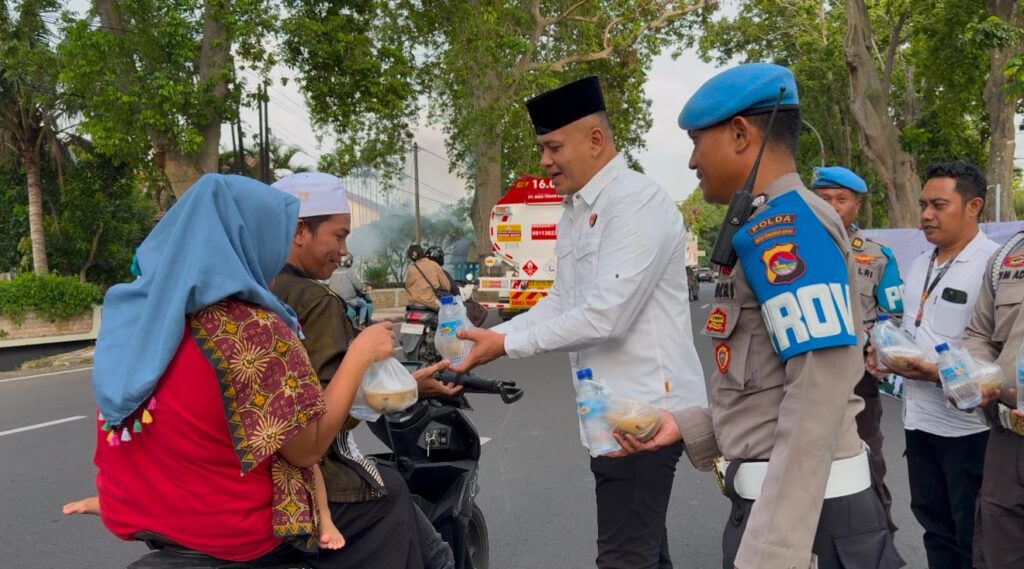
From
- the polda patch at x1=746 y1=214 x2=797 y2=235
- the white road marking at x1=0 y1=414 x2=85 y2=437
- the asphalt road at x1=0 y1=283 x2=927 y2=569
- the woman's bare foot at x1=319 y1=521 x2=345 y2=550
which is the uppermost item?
the polda patch at x1=746 y1=214 x2=797 y2=235

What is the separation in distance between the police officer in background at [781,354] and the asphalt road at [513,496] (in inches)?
96.8

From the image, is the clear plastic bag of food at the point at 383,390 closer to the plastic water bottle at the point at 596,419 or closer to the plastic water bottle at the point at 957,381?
the plastic water bottle at the point at 596,419

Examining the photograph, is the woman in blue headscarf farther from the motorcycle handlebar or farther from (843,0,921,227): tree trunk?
(843,0,921,227): tree trunk

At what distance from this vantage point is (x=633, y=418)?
188cm

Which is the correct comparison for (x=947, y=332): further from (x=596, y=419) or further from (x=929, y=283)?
(x=596, y=419)

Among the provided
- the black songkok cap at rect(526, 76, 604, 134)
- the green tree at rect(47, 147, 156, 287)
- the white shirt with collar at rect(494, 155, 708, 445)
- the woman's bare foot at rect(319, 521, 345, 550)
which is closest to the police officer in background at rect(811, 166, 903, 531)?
the white shirt with collar at rect(494, 155, 708, 445)

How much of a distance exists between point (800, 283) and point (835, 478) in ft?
1.37

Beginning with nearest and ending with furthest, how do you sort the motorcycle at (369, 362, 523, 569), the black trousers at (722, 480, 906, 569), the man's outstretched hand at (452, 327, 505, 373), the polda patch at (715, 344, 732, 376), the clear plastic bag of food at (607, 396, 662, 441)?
the black trousers at (722, 480, 906, 569) < the polda patch at (715, 344, 732, 376) < the clear plastic bag of food at (607, 396, 662, 441) < the man's outstretched hand at (452, 327, 505, 373) < the motorcycle at (369, 362, 523, 569)

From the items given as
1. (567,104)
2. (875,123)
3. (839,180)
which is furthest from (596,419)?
(875,123)

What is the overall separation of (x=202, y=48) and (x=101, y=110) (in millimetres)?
1961

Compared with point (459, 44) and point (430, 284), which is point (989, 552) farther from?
point (459, 44)

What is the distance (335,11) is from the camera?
15.0 metres

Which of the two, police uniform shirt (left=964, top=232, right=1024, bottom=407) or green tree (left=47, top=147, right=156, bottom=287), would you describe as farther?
green tree (left=47, top=147, right=156, bottom=287)

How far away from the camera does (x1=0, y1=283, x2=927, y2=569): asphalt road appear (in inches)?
163
